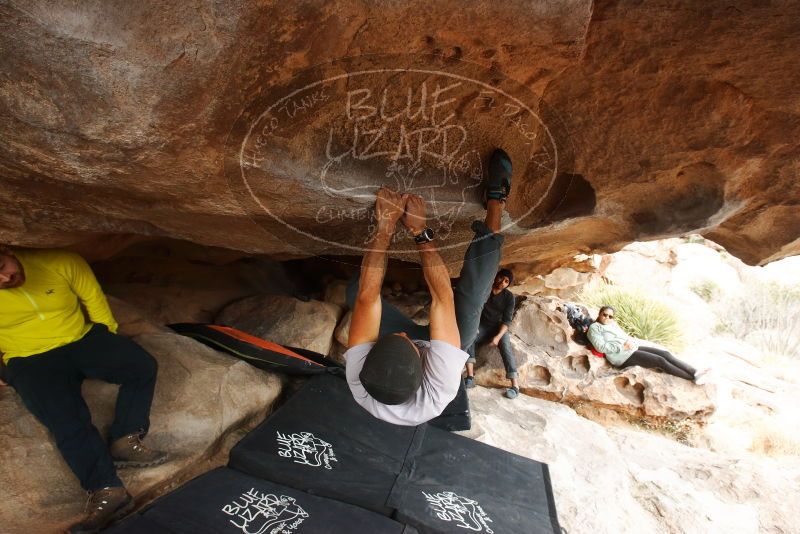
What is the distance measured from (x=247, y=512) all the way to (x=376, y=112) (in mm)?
2093

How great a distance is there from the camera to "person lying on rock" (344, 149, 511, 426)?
2.05 m

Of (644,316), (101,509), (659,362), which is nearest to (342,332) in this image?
(101,509)

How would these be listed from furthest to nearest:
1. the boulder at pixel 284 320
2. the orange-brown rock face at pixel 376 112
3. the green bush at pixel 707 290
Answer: the green bush at pixel 707 290
the boulder at pixel 284 320
the orange-brown rock face at pixel 376 112

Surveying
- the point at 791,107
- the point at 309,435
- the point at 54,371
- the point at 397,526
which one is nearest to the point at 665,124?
the point at 791,107

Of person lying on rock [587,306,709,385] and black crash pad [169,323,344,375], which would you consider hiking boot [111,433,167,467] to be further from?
person lying on rock [587,306,709,385]

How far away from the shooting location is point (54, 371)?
2281 millimetres

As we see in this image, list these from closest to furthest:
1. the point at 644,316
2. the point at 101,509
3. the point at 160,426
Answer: the point at 101,509
the point at 160,426
the point at 644,316

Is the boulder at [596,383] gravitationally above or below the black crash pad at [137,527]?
above

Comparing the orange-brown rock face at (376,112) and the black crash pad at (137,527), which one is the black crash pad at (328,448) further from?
the orange-brown rock face at (376,112)

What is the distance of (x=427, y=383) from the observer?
2215 millimetres

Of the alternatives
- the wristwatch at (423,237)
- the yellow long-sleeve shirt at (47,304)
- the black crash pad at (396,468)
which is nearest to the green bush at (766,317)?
the black crash pad at (396,468)

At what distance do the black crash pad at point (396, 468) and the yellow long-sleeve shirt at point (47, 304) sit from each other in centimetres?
115

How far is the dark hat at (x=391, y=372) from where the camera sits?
204 cm

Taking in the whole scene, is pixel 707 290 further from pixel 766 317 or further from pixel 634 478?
pixel 634 478
